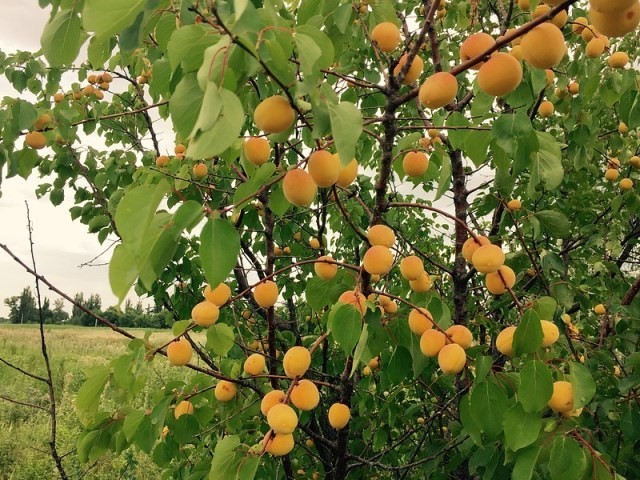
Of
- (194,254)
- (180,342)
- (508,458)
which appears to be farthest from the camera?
(194,254)

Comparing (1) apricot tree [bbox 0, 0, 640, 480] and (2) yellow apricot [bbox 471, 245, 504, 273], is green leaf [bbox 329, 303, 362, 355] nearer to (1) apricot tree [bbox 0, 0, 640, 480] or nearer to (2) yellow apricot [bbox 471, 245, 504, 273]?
(1) apricot tree [bbox 0, 0, 640, 480]

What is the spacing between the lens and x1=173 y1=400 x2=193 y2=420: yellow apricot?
1.47 m

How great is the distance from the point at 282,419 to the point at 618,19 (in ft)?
2.91

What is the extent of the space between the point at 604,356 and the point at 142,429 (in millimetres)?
1456

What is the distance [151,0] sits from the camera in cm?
76

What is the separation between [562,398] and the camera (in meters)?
1.17

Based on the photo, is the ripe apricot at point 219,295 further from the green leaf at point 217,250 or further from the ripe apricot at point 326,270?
the green leaf at point 217,250

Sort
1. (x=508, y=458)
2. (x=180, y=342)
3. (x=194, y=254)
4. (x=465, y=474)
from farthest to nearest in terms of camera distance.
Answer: (x=194, y=254), (x=465, y=474), (x=180, y=342), (x=508, y=458)

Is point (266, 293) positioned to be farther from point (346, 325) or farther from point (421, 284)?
point (421, 284)

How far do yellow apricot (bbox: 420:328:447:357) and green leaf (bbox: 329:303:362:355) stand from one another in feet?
0.68

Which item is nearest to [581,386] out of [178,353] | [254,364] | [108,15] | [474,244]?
[474,244]

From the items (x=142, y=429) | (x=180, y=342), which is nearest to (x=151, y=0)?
(x=180, y=342)

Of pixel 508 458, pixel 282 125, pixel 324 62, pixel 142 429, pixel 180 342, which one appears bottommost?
pixel 508 458

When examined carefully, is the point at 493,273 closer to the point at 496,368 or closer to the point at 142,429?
the point at 496,368
